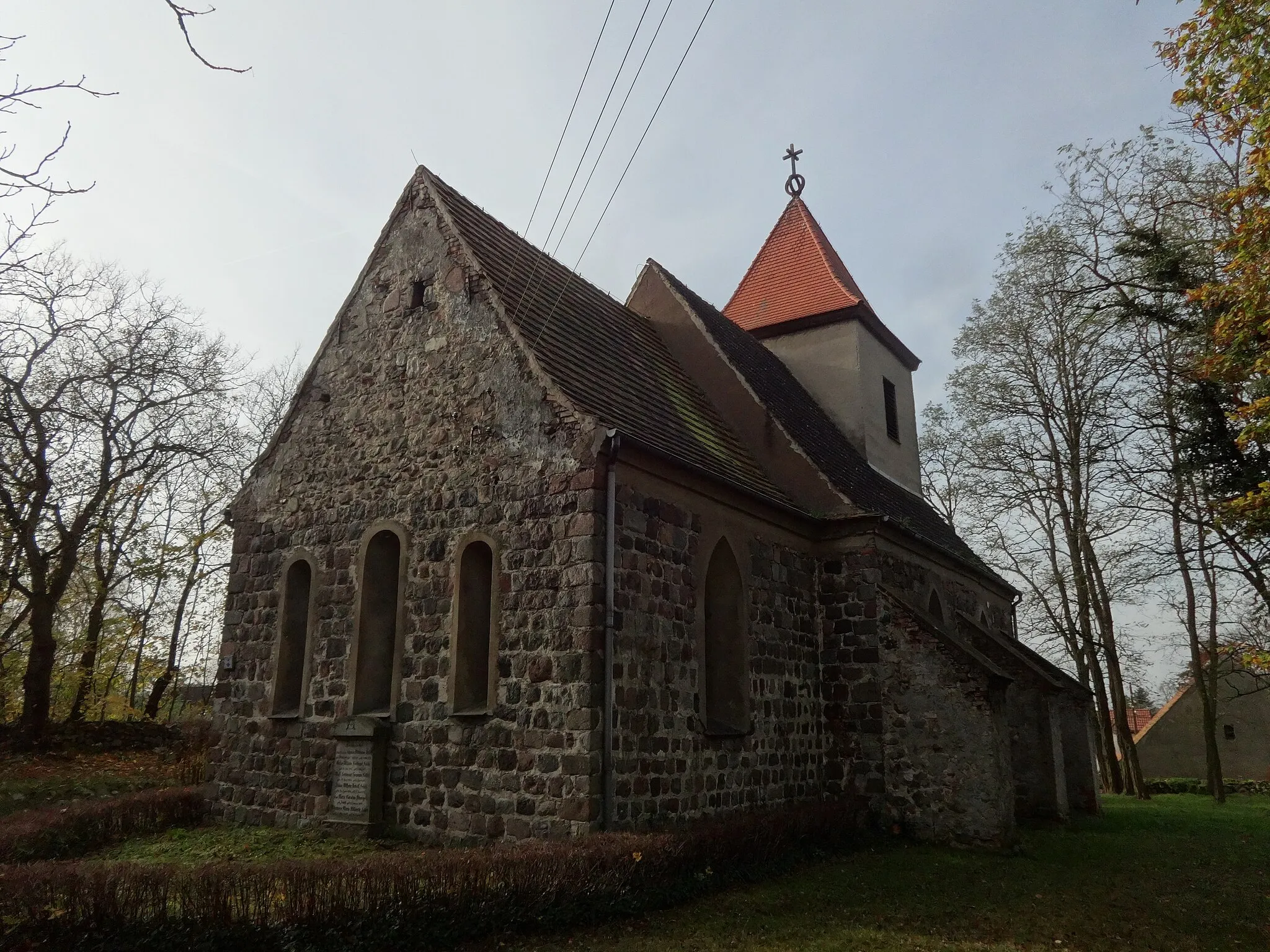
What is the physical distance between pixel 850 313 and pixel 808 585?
736cm

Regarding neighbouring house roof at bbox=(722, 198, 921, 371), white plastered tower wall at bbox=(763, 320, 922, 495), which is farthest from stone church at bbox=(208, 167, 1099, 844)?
neighbouring house roof at bbox=(722, 198, 921, 371)

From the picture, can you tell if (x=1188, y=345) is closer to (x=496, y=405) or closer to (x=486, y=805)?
(x=496, y=405)

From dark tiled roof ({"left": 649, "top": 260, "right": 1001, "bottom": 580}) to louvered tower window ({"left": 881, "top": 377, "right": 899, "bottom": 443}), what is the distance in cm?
131

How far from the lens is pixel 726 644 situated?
38.8 ft

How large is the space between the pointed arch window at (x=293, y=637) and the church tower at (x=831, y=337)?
1084 centimetres

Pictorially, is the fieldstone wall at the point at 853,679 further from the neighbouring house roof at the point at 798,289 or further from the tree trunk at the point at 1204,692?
the tree trunk at the point at 1204,692

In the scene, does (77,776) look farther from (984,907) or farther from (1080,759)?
(1080,759)

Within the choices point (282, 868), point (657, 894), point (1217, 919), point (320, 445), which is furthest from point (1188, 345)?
point (282, 868)

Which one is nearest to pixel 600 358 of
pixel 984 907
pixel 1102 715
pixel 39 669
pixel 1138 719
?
pixel 984 907

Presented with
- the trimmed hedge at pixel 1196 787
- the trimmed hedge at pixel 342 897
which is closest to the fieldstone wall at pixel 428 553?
the trimmed hedge at pixel 342 897

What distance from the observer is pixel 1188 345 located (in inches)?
583

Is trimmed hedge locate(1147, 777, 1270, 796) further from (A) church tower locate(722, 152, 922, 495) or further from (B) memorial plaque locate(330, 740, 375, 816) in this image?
(B) memorial plaque locate(330, 740, 375, 816)

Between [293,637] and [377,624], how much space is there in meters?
1.64

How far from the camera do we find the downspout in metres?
9.05
